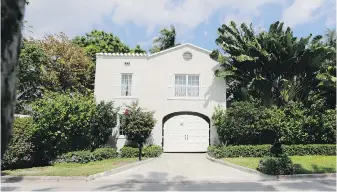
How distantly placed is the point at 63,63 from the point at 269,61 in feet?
50.3

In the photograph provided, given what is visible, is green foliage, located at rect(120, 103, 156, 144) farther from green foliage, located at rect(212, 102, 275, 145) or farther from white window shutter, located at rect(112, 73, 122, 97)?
green foliage, located at rect(212, 102, 275, 145)

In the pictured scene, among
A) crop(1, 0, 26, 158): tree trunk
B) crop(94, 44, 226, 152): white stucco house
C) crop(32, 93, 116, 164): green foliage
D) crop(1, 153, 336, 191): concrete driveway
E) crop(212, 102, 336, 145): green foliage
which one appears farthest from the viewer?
crop(94, 44, 226, 152): white stucco house

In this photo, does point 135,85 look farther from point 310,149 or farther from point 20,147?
point 310,149

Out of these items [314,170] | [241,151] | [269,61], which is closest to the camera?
[314,170]

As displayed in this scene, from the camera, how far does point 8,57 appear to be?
7.52 ft

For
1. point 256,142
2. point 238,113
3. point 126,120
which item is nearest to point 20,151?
point 126,120

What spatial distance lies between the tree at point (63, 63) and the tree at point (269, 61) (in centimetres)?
1093

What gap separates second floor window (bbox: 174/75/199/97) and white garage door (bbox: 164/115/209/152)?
163 centimetres

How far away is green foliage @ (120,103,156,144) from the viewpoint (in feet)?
65.4

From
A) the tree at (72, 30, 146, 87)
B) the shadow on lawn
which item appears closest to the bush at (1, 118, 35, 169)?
the shadow on lawn

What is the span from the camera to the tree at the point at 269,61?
22000 mm

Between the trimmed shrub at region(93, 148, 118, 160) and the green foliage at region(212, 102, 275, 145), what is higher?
the green foliage at region(212, 102, 275, 145)

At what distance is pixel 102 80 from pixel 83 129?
520 centimetres

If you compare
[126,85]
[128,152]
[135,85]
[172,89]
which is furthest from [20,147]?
[172,89]
